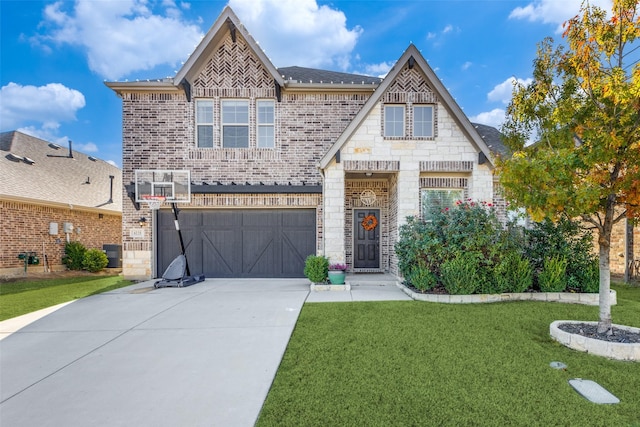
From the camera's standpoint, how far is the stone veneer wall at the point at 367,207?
11.2 metres

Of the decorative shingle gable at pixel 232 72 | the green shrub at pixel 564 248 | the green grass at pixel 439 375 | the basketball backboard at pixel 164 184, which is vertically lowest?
the green grass at pixel 439 375

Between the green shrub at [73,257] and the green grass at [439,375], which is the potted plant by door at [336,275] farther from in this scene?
the green shrub at [73,257]

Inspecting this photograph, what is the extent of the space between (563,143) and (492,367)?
355 centimetres

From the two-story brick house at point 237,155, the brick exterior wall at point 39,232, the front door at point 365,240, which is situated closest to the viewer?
the two-story brick house at point 237,155

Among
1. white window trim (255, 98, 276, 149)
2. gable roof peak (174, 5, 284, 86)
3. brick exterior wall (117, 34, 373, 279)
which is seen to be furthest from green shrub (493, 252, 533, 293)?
gable roof peak (174, 5, 284, 86)

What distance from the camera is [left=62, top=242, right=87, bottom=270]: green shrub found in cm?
1364

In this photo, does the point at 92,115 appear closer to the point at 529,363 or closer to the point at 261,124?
the point at 261,124

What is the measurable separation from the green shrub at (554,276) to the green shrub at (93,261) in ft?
54.2

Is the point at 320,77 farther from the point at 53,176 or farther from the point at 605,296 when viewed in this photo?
the point at 53,176

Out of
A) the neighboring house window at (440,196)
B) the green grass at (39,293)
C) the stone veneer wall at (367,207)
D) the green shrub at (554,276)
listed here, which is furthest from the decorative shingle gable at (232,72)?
the green shrub at (554,276)

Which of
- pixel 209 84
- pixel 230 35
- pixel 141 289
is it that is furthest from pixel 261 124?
pixel 141 289

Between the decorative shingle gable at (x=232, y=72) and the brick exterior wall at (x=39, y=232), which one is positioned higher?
the decorative shingle gable at (x=232, y=72)

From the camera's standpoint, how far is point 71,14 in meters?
11.4

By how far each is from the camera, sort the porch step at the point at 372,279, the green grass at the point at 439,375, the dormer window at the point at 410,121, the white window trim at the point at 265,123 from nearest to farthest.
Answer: the green grass at the point at 439,375 < the porch step at the point at 372,279 < the dormer window at the point at 410,121 < the white window trim at the point at 265,123
